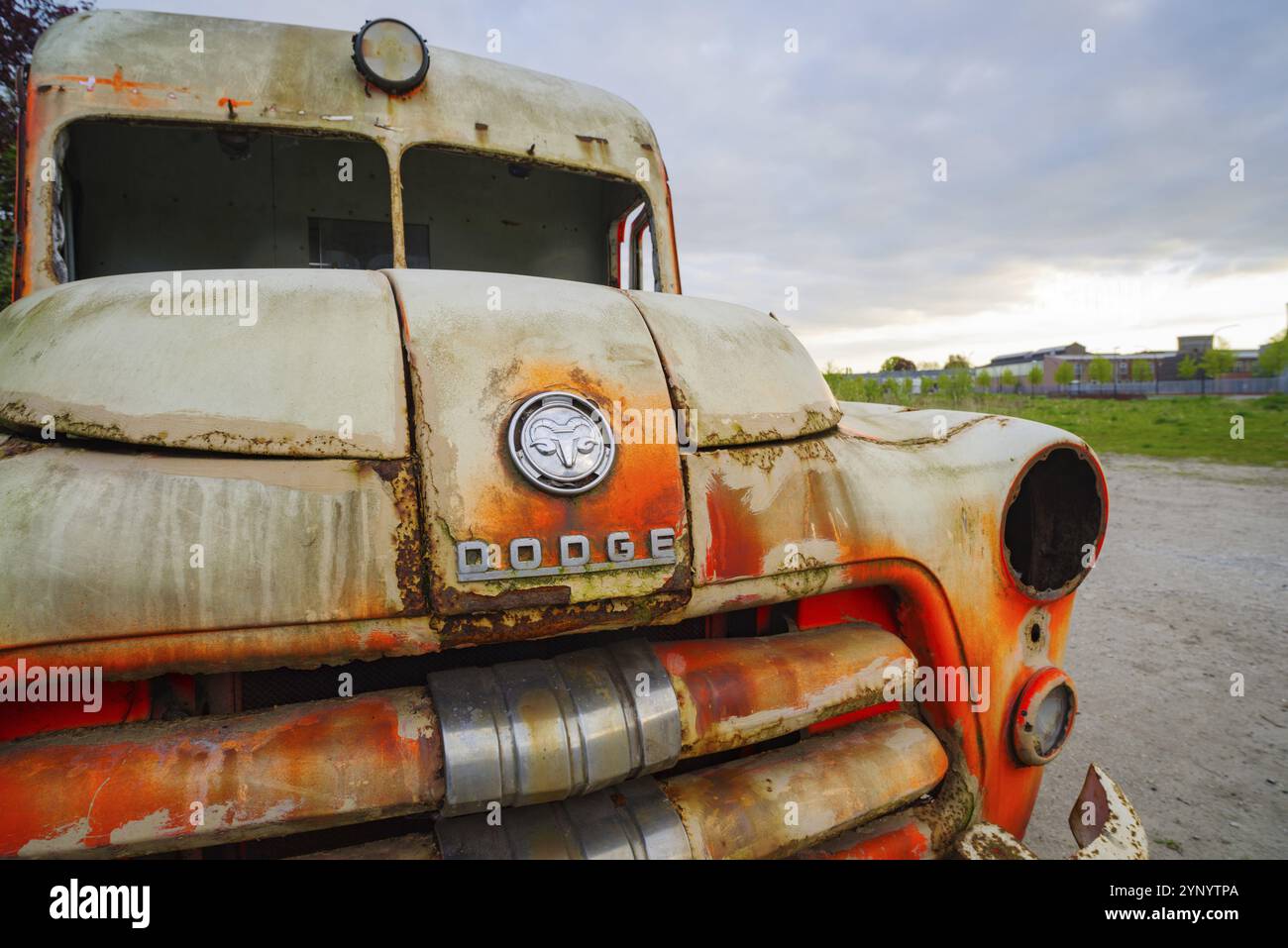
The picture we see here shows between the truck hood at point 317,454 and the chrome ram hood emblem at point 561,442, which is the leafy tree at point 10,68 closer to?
the truck hood at point 317,454

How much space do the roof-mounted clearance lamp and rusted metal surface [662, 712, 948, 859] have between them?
2.14 meters

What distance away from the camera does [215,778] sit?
1018mm

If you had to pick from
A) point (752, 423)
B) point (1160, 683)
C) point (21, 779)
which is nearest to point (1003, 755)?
point (752, 423)

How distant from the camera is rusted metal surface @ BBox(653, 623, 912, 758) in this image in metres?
1.28

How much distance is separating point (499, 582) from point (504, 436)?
23cm

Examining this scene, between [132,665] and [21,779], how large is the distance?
0.66 ft

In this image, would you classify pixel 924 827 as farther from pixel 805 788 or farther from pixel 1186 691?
pixel 1186 691

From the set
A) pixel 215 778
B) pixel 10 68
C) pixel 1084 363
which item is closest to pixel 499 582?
pixel 215 778

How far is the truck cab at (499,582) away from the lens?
40.0 inches

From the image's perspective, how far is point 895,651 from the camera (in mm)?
1543

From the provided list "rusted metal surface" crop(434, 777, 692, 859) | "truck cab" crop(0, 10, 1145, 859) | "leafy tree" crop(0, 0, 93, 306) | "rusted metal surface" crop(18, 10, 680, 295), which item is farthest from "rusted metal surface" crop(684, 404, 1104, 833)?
"leafy tree" crop(0, 0, 93, 306)

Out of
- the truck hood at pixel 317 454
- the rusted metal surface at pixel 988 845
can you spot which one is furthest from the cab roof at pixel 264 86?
the rusted metal surface at pixel 988 845

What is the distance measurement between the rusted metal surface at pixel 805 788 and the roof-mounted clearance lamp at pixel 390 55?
2136mm
